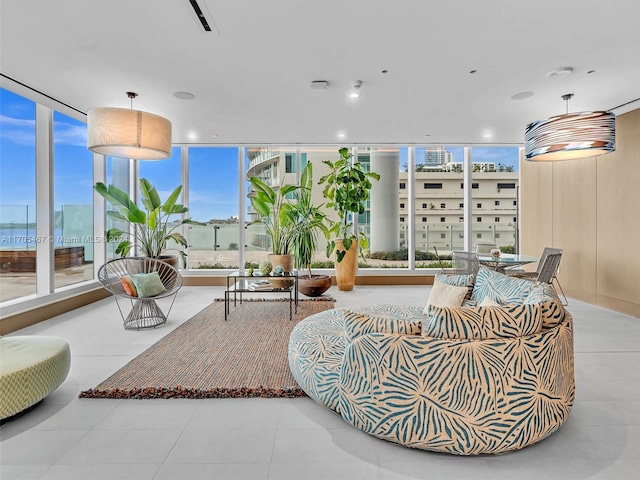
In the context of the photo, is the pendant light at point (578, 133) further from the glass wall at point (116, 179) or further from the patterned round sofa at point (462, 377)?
the glass wall at point (116, 179)

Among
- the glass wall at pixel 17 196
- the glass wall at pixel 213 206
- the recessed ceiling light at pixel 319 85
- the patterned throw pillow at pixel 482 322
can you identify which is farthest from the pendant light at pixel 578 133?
the glass wall at pixel 17 196

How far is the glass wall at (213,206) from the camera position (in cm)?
723

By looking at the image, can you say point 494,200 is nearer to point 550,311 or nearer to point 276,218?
point 276,218

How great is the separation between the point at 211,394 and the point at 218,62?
302 cm

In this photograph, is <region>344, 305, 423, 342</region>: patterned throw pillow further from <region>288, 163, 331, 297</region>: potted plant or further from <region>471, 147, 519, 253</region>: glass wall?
<region>471, 147, 519, 253</region>: glass wall

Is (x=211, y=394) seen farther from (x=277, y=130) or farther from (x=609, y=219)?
(x=609, y=219)

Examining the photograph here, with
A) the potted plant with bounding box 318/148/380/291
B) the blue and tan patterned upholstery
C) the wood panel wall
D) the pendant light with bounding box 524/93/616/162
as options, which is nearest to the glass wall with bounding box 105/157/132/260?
the potted plant with bounding box 318/148/380/291

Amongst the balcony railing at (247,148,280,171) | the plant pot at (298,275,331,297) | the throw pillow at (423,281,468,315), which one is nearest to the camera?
the throw pillow at (423,281,468,315)

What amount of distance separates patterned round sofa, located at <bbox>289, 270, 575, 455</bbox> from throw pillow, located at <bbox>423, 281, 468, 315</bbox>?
0.91 m

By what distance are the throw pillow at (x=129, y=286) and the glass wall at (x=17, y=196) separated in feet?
5.01

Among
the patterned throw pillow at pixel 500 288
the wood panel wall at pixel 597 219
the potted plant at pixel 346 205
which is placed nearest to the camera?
the patterned throw pillow at pixel 500 288

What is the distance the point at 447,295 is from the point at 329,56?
246 centimetres

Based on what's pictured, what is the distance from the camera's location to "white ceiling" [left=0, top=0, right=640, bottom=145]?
2.67 metres

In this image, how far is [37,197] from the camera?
15.1 feet
